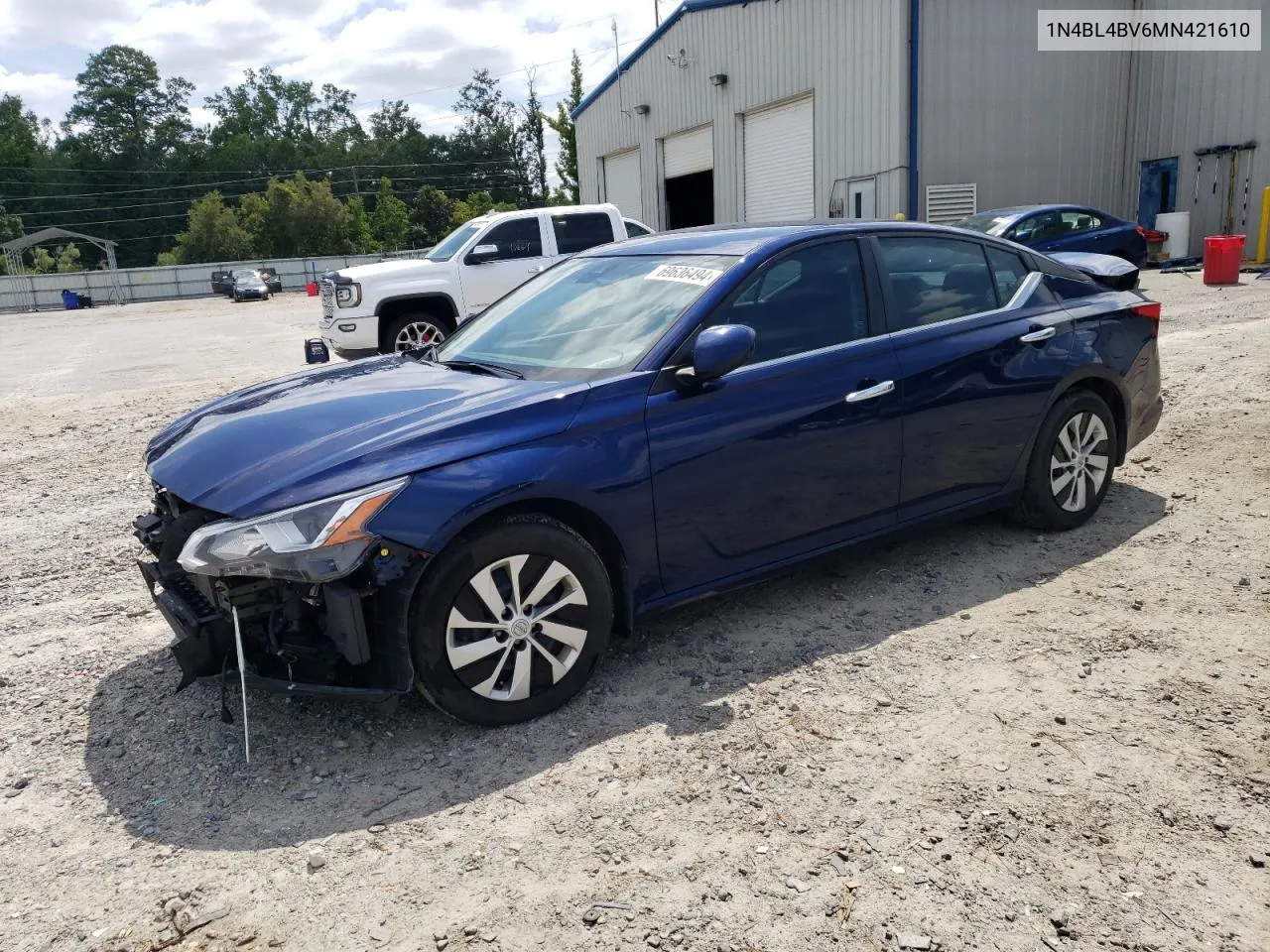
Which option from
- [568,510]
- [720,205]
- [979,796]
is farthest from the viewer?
[720,205]

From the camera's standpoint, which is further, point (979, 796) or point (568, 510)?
point (568, 510)

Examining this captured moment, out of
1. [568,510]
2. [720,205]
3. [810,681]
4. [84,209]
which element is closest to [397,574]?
[568,510]

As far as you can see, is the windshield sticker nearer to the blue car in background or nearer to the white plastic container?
the blue car in background

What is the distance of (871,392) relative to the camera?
3.96 meters

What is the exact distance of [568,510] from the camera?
3.32 m

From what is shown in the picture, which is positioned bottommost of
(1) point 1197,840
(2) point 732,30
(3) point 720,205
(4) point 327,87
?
(1) point 1197,840

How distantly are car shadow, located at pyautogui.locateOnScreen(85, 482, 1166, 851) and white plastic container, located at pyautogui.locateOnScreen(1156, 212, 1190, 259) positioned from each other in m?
19.3

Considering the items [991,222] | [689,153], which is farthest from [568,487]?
[689,153]

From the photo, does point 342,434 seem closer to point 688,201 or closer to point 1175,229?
point 1175,229

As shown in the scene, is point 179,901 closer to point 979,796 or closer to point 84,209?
point 979,796

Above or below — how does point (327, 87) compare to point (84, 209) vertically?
above

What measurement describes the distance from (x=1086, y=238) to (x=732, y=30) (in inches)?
414

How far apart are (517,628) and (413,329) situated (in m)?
8.54

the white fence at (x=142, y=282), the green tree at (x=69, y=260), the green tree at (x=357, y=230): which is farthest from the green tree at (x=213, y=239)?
the white fence at (x=142, y=282)
